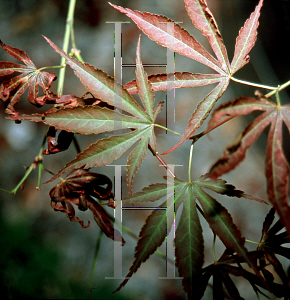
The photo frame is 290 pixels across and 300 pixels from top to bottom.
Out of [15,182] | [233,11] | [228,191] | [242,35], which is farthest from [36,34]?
[228,191]

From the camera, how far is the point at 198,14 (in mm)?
418

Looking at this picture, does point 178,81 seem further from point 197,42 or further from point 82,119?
point 82,119

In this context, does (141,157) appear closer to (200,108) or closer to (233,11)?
(200,108)

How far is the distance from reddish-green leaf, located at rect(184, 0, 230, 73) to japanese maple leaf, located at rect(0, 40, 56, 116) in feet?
0.92

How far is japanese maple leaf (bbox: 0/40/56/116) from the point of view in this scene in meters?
0.48

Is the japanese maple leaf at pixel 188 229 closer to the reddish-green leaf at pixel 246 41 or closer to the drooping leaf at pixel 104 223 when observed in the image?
the drooping leaf at pixel 104 223

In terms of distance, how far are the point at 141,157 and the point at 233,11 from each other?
1.18 m

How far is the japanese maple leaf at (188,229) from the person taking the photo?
1.29ft

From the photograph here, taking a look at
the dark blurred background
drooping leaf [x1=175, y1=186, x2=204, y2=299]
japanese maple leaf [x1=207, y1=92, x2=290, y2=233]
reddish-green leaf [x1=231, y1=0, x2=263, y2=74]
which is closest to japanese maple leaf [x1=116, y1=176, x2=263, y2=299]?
drooping leaf [x1=175, y1=186, x2=204, y2=299]

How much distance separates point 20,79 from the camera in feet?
1.64

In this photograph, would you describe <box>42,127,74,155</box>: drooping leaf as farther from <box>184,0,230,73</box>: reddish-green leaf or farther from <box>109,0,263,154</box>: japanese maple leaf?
<box>184,0,230,73</box>: reddish-green leaf

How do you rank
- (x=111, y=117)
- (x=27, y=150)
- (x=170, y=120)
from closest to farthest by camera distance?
1. (x=111, y=117)
2. (x=170, y=120)
3. (x=27, y=150)

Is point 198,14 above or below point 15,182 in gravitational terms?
above

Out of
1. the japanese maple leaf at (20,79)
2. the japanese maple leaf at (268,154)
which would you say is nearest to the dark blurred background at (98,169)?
the japanese maple leaf at (20,79)
